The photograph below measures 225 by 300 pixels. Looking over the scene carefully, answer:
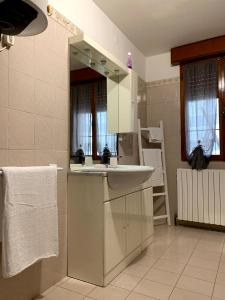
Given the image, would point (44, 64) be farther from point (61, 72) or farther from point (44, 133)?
point (44, 133)

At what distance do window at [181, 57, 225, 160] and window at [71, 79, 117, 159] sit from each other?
1080mm

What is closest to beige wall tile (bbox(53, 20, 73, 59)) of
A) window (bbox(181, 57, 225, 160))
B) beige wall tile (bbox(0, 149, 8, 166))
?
beige wall tile (bbox(0, 149, 8, 166))

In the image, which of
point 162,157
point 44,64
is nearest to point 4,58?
point 44,64

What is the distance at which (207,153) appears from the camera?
2791 millimetres

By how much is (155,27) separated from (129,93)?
2.56ft

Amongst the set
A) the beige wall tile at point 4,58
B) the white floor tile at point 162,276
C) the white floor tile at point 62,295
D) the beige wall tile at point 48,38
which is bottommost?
the white floor tile at point 162,276

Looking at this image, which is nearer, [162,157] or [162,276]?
[162,276]

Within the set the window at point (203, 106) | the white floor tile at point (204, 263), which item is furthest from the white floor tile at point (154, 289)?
the window at point (203, 106)

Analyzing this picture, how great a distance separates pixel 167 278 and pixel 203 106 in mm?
1983

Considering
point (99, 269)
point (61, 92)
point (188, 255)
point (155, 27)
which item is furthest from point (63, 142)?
point (155, 27)

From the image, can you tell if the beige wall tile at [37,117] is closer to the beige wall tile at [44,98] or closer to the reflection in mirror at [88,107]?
the beige wall tile at [44,98]

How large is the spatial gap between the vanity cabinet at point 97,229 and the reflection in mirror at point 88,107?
1.16 feet

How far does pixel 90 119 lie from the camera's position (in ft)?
6.98

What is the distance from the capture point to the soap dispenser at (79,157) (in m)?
1.90
